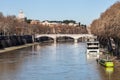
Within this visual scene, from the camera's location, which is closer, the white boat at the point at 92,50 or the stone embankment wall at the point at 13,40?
the white boat at the point at 92,50

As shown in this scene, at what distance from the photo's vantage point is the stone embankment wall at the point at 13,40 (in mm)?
97469

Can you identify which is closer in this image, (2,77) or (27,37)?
(2,77)

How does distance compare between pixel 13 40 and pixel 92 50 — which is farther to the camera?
pixel 13 40

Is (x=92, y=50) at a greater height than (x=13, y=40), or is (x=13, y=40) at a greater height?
(x=13, y=40)

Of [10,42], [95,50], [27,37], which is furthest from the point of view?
[27,37]

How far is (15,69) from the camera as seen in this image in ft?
167

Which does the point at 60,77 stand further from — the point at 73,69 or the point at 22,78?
the point at 73,69

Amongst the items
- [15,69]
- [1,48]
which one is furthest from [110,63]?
[1,48]

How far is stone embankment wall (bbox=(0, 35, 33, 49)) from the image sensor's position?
97.5 meters

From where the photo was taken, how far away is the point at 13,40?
111 m

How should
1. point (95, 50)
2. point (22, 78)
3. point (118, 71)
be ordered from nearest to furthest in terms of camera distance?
point (22, 78) < point (118, 71) < point (95, 50)

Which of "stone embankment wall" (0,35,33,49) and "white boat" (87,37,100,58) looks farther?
"stone embankment wall" (0,35,33,49)

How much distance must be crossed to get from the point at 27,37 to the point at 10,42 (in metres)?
26.1

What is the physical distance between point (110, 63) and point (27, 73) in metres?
8.58
